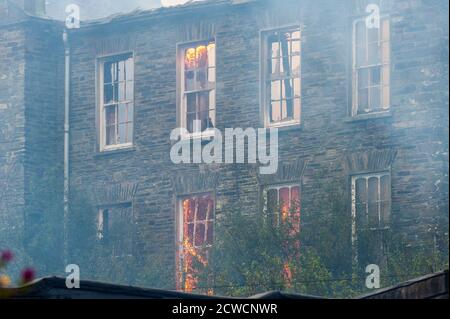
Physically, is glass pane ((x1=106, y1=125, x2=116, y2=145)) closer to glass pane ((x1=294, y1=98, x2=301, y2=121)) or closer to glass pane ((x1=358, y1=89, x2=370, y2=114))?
glass pane ((x1=294, y1=98, x2=301, y2=121))

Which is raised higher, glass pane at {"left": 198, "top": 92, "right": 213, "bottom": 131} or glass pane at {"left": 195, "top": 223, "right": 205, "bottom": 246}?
glass pane at {"left": 198, "top": 92, "right": 213, "bottom": 131}

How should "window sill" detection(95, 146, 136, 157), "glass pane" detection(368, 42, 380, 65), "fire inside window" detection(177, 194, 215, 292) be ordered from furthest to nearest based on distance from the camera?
"window sill" detection(95, 146, 136, 157), "fire inside window" detection(177, 194, 215, 292), "glass pane" detection(368, 42, 380, 65)

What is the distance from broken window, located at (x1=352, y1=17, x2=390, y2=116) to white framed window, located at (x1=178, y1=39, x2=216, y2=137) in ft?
10.1

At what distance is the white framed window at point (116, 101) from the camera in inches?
1166

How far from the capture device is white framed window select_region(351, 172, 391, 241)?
2558 cm

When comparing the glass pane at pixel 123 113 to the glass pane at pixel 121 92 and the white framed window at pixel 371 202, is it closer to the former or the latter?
the glass pane at pixel 121 92

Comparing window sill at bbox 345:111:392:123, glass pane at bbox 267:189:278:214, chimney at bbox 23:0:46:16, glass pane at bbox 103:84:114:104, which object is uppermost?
chimney at bbox 23:0:46:16

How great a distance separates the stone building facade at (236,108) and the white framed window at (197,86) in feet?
0.14

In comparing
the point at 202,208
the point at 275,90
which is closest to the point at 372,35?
the point at 275,90

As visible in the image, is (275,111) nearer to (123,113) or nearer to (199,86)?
(199,86)

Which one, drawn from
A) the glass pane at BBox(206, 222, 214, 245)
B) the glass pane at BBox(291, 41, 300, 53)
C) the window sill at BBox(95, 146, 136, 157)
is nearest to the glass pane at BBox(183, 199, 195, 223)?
the glass pane at BBox(206, 222, 214, 245)

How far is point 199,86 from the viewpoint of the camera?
94.1ft

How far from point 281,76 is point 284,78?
82mm
